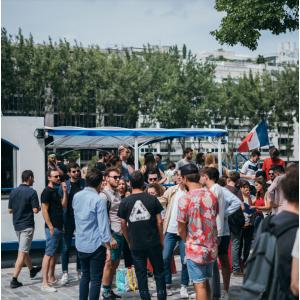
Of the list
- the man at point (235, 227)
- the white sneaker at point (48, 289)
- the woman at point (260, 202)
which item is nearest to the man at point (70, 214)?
the white sneaker at point (48, 289)

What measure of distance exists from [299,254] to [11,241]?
30.9 ft

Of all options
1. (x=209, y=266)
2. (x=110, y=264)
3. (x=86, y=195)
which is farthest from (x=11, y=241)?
(x=209, y=266)

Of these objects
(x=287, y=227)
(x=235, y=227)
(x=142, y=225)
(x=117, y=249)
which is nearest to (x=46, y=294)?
(x=117, y=249)

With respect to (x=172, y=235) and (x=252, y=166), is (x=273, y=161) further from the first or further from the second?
(x=172, y=235)

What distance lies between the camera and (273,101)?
2232 inches

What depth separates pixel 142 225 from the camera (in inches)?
313

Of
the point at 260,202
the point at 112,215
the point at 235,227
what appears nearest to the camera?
the point at 112,215

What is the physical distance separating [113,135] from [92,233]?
6933 millimetres

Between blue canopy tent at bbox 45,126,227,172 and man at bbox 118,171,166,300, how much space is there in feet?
18.3

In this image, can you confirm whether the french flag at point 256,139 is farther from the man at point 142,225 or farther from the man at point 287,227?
the man at point 287,227

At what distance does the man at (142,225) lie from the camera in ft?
26.1

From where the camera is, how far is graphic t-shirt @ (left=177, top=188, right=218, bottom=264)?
7266 millimetres

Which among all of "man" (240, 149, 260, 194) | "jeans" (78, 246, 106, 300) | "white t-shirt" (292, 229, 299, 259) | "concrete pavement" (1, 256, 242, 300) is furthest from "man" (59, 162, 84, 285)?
"white t-shirt" (292, 229, 299, 259)

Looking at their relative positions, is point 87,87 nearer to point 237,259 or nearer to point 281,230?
point 237,259
